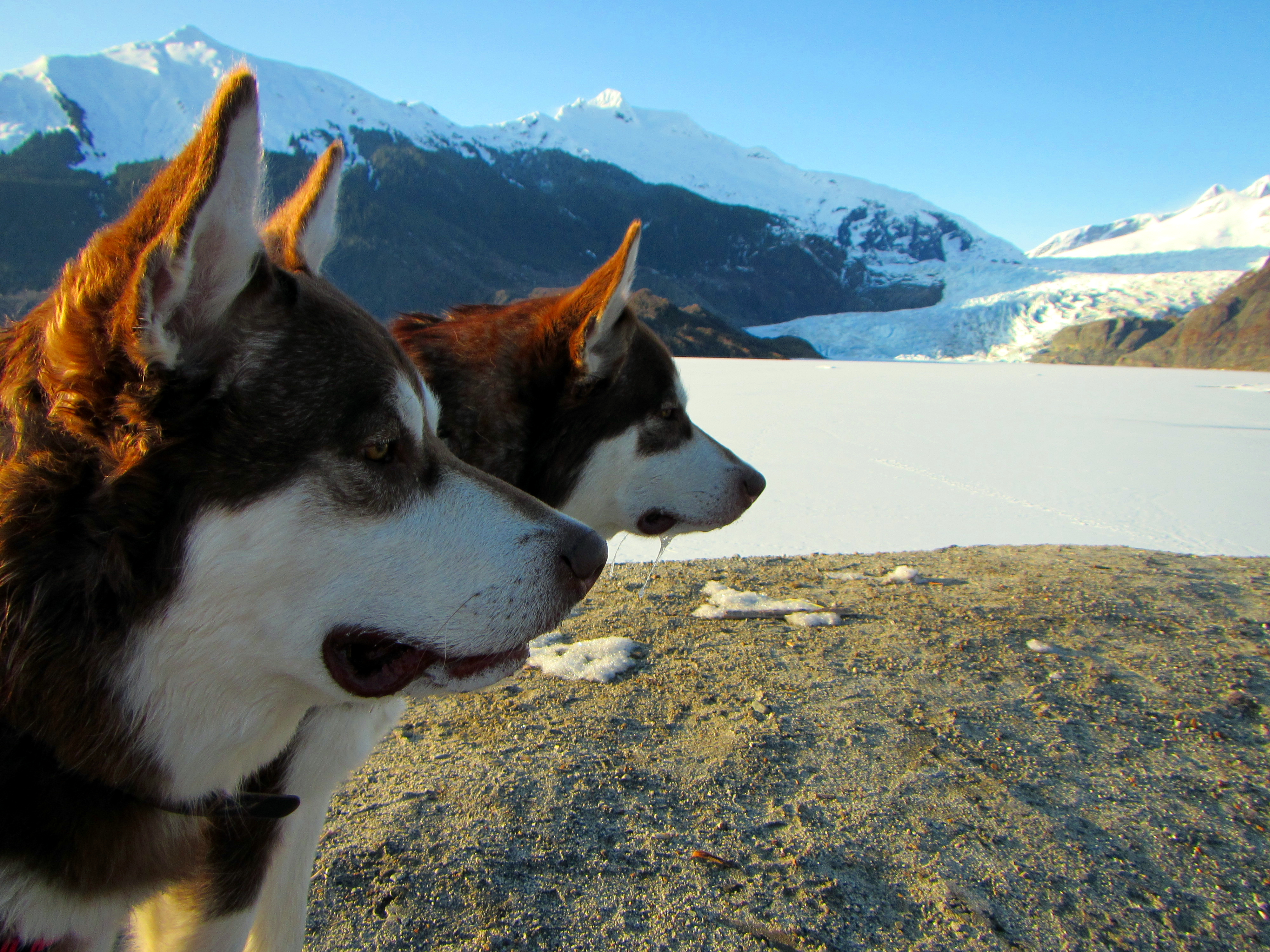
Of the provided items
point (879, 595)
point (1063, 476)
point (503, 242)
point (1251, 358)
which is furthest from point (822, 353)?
point (503, 242)

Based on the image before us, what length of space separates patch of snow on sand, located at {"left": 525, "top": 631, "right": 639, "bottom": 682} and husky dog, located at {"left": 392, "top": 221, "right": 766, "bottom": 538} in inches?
36.7

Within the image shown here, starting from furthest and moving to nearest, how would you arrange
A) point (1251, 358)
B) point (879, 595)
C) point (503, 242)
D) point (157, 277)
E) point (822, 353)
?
point (503, 242) < point (822, 353) < point (1251, 358) < point (879, 595) < point (157, 277)

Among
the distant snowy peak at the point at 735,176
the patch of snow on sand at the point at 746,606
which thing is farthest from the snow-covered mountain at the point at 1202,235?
the patch of snow on sand at the point at 746,606

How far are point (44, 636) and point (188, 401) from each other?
1.59 ft

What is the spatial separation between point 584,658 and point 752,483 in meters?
1.43

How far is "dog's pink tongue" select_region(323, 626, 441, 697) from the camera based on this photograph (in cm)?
157

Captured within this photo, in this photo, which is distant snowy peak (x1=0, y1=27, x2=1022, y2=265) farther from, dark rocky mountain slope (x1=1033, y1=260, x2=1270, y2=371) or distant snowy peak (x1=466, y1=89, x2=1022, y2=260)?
dark rocky mountain slope (x1=1033, y1=260, x2=1270, y2=371)

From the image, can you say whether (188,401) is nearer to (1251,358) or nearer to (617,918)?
(617,918)

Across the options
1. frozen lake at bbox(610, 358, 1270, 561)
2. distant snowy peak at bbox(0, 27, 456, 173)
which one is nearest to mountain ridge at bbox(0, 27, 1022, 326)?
distant snowy peak at bbox(0, 27, 456, 173)

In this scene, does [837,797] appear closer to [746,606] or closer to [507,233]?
[746,606]

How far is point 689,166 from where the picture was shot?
177m

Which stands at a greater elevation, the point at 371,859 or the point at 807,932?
the point at 807,932

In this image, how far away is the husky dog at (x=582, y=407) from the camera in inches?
112

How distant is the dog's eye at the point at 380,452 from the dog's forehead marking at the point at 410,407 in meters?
0.06
